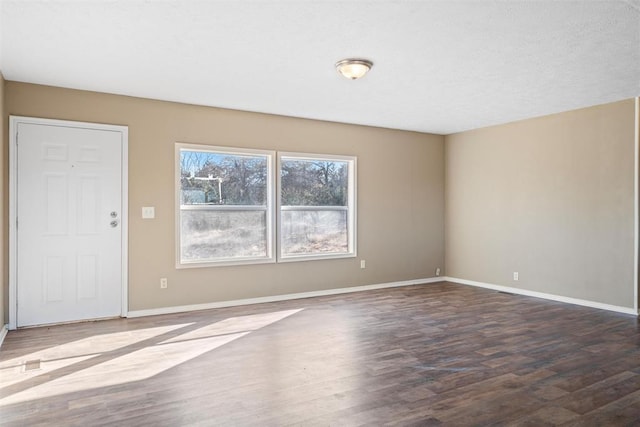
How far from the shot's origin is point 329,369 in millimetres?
3160

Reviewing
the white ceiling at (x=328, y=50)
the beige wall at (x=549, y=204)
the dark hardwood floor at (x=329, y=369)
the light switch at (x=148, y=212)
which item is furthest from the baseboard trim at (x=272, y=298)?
the white ceiling at (x=328, y=50)

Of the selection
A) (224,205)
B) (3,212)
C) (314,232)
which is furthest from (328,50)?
(3,212)

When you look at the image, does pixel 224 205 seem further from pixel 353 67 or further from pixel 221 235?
pixel 353 67

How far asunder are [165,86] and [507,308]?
4.77 metres

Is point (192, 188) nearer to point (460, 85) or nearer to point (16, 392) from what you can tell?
point (16, 392)

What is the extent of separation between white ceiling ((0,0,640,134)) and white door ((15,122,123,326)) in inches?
25.1

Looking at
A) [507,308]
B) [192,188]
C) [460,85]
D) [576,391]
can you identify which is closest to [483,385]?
[576,391]

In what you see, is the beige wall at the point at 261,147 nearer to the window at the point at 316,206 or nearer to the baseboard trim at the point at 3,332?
the window at the point at 316,206

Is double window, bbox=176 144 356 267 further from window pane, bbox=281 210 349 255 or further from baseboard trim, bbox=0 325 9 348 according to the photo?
baseboard trim, bbox=0 325 9 348

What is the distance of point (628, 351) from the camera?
3570 millimetres

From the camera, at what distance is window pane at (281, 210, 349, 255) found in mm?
5836

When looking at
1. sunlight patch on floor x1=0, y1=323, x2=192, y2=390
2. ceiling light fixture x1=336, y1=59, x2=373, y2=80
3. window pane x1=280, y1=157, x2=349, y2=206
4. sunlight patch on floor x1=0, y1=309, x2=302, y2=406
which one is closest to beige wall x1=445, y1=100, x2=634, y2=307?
window pane x1=280, y1=157, x2=349, y2=206

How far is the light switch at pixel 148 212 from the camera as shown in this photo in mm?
4816

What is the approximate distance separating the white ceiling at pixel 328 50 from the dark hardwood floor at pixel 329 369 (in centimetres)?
254
